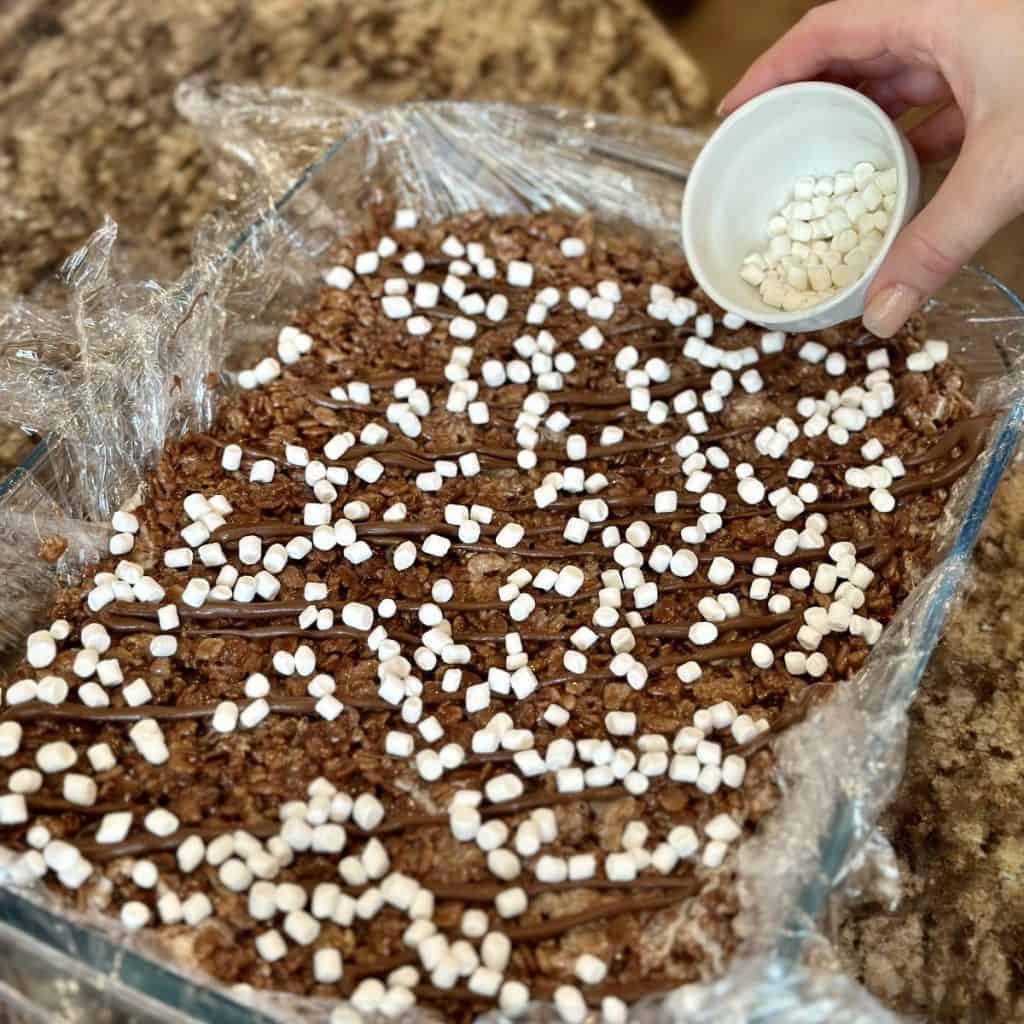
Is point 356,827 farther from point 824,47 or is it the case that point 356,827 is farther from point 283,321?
point 824,47

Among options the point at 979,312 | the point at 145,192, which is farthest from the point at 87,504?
the point at 979,312

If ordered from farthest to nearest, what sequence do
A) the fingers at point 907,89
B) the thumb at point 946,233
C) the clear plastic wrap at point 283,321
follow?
the fingers at point 907,89
the thumb at point 946,233
the clear plastic wrap at point 283,321

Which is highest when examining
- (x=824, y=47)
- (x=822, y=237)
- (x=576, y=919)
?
(x=824, y=47)

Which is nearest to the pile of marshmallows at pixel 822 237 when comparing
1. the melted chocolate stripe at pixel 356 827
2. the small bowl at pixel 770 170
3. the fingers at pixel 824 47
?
the small bowl at pixel 770 170

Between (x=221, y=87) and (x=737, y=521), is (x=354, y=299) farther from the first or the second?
(x=737, y=521)

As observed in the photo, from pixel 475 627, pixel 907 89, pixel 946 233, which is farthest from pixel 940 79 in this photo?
pixel 475 627

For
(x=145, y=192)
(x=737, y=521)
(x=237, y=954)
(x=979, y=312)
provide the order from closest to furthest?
(x=237, y=954) → (x=737, y=521) → (x=979, y=312) → (x=145, y=192)

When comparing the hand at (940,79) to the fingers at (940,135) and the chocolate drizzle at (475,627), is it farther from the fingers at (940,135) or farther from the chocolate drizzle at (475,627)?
the chocolate drizzle at (475,627)

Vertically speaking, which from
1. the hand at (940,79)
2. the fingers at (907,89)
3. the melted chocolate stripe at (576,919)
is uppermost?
the hand at (940,79)
